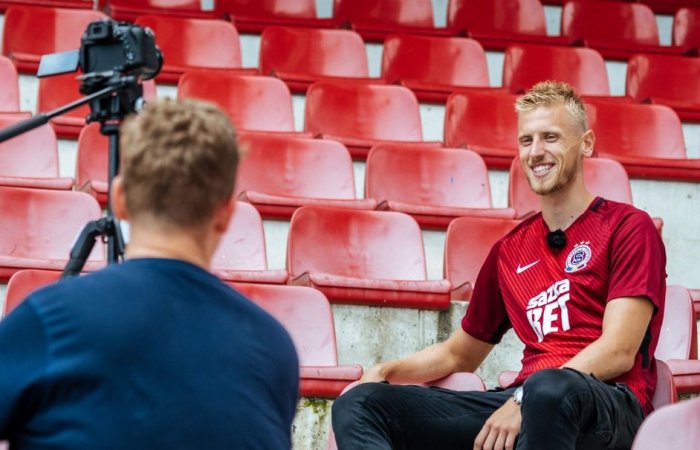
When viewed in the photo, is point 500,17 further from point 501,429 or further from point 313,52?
point 501,429

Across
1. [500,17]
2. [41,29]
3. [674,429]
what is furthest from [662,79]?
[674,429]

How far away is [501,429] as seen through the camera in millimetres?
1804

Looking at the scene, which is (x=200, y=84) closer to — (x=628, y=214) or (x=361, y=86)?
(x=361, y=86)

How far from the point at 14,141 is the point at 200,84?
647 millimetres

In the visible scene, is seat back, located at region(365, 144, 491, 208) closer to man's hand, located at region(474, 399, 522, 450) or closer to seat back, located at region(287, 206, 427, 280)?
seat back, located at region(287, 206, 427, 280)

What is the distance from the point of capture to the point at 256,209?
2838 millimetres

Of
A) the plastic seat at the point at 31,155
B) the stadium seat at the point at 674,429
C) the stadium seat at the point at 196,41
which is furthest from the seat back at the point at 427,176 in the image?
the stadium seat at the point at 674,429

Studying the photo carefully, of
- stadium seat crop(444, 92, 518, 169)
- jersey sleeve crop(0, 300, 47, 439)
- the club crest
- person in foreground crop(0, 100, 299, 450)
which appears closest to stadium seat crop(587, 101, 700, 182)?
stadium seat crop(444, 92, 518, 169)

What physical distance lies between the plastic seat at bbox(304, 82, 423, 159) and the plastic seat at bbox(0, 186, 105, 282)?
106cm

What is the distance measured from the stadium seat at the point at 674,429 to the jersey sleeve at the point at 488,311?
76 cm

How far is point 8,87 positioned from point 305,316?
4.66 feet

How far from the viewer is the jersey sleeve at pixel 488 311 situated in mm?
2133

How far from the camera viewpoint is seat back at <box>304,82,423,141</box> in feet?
11.9

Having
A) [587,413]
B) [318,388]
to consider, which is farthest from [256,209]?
[587,413]
